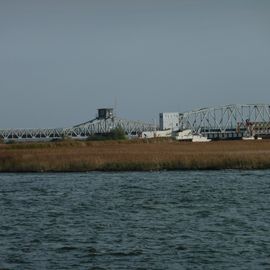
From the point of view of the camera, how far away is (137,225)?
31.0 meters

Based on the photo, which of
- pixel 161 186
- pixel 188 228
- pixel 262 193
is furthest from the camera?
pixel 161 186

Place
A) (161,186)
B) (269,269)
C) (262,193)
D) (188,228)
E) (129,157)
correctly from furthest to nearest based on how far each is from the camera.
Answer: (129,157) < (161,186) < (262,193) < (188,228) < (269,269)

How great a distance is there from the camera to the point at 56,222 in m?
32.2

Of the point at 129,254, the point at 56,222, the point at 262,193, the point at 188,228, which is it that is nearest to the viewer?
the point at 129,254

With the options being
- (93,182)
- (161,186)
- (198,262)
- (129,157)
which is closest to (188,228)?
(198,262)

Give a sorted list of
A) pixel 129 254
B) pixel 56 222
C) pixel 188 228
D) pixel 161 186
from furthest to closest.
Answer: pixel 161 186 → pixel 56 222 → pixel 188 228 → pixel 129 254

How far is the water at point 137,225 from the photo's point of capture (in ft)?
78.5

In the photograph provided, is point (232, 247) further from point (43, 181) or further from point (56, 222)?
point (43, 181)

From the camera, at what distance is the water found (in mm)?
23922

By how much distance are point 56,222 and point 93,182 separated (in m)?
22.4

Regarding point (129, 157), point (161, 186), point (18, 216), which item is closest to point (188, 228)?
point (18, 216)

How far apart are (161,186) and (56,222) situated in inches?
708

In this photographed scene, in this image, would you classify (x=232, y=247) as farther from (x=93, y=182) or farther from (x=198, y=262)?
(x=93, y=182)

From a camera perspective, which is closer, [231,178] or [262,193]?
[262,193]
